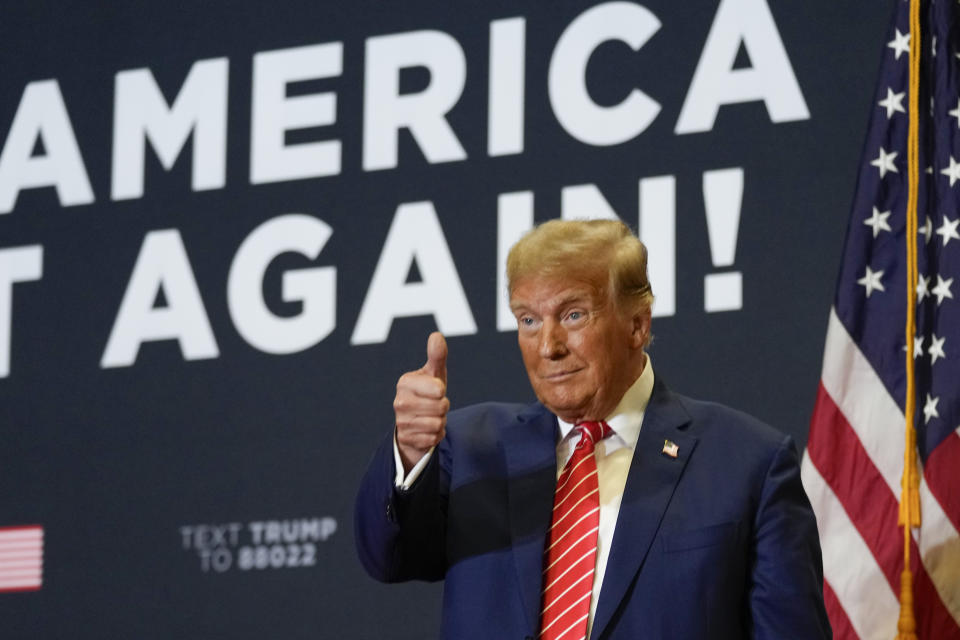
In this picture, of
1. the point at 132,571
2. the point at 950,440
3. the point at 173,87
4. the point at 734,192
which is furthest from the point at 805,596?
the point at 173,87

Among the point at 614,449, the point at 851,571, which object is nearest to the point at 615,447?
the point at 614,449

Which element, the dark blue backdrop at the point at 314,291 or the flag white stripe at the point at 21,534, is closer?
the dark blue backdrop at the point at 314,291

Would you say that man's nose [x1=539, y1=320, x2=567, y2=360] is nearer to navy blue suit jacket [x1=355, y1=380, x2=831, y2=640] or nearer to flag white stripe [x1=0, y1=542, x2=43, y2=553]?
navy blue suit jacket [x1=355, y1=380, x2=831, y2=640]

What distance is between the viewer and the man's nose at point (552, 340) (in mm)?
2377

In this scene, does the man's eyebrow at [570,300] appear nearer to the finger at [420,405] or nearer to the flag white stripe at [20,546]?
the finger at [420,405]

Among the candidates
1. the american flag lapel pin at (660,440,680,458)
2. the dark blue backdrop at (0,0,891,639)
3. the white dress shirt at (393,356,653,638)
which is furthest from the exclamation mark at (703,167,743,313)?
the american flag lapel pin at (660,440,680,458)

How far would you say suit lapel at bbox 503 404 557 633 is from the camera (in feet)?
7.72

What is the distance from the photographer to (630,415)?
252cm

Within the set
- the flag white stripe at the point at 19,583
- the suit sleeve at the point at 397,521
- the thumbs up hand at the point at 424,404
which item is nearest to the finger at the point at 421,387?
the thumbs up hand at the point at 424,404

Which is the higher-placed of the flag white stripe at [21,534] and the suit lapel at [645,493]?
the suit lapel at [645,493]

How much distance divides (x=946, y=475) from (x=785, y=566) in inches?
51.6

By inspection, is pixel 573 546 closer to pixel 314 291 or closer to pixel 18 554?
pixel 314 291

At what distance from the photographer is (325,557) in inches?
166

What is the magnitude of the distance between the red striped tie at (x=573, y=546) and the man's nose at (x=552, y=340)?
160 millimetres
